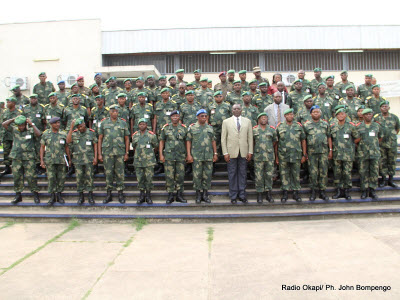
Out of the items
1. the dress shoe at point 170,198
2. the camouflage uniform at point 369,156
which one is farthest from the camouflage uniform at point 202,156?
the camouflage uniform at point 369,156

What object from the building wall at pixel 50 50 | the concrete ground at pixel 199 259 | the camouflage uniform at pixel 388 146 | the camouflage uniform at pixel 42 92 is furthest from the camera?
the building wall at pixel 50 50

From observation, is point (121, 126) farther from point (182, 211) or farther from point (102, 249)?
point (102, 249)

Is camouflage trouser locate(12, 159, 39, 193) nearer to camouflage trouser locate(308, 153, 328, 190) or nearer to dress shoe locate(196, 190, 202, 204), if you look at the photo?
dress shoe locate(196, 190, 202, 204)

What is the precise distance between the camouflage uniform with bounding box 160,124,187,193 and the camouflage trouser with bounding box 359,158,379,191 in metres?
3.38

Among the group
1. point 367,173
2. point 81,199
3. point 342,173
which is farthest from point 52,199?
point 367,173

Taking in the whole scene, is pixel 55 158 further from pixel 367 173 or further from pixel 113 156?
pixel 367 173

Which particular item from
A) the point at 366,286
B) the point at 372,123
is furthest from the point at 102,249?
the point at 372,123

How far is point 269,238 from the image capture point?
186 inches

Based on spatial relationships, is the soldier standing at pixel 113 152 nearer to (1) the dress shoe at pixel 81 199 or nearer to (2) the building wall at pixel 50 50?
(1) the dress shoe at pixel 81 199

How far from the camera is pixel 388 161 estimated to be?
6.55 metres

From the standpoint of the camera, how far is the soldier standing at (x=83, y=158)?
605cm

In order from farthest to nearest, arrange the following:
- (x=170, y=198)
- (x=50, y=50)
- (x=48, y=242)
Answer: (x=50, y=50), (x=170, y=198), (x=48, y=242)

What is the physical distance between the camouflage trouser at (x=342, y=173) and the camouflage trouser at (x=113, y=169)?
404cm

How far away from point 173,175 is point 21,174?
2.96 meters
